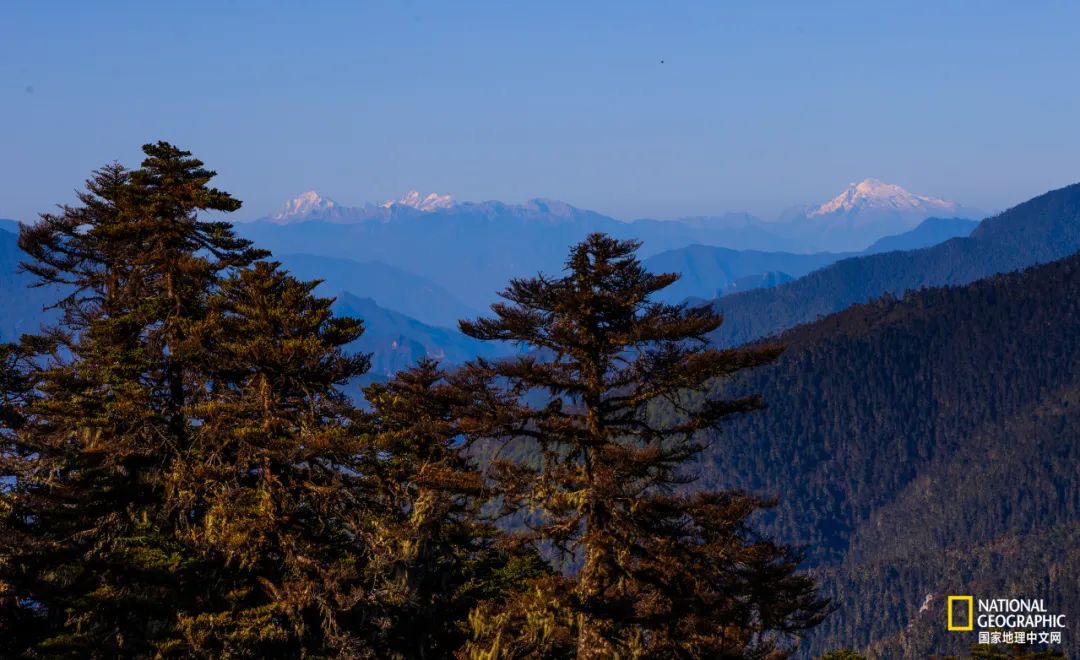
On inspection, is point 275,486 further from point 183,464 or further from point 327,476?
point 183,464

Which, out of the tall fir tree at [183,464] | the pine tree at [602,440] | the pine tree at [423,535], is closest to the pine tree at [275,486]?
the tall fir tree at [183,464]

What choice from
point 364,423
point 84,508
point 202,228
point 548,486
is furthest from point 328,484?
point 202,228

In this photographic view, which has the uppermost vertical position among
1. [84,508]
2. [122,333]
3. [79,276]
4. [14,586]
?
[79,276]

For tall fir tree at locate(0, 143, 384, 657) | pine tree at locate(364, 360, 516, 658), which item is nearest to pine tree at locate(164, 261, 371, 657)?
tall fir tree at locate(0, 143, 384, 657)

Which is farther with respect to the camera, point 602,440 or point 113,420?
point 113,420

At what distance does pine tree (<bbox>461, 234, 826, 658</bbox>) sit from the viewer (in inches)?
997

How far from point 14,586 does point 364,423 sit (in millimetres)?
10936

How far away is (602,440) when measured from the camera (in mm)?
25344

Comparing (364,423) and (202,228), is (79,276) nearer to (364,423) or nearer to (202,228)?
(202,228)

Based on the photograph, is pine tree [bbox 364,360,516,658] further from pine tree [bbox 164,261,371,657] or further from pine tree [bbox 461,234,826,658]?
pine tree [bbox 461,234,826,658]

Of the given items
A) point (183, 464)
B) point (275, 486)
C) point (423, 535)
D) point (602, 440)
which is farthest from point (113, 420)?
point (602, 440)

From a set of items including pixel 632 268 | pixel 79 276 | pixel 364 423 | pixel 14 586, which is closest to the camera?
pixel 14 586

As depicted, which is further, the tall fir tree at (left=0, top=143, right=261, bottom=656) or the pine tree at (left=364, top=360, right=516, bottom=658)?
the pine tree at (left=364, top=360, right=516, bottom=658)

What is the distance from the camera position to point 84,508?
Answer: 29000 millimetres
